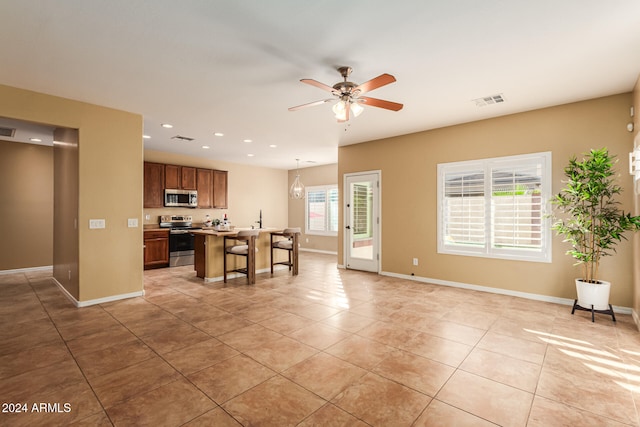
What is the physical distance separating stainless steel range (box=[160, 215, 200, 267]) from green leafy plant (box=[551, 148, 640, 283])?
6898 mm

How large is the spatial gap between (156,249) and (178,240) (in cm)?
50

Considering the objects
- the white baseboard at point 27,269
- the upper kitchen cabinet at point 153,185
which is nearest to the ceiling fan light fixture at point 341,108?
the upper kitchen cabinet at point 153,185

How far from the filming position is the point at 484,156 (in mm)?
4781

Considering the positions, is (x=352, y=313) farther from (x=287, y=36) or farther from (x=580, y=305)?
(x=287, y=36)

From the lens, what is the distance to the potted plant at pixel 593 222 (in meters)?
3.50

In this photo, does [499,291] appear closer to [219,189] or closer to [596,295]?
[596,295]

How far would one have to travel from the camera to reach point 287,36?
255cm

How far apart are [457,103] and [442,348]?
3143 millimetres

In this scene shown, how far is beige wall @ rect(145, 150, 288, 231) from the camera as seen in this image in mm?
7625

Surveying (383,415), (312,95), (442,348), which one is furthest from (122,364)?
(312,95)

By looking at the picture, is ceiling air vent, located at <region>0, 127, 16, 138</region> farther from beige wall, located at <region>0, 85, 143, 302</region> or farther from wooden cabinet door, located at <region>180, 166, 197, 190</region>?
wooden cabinet door, located at <region>180, 166, 197, 190</region>

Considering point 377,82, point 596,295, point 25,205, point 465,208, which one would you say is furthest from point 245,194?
point 596,295

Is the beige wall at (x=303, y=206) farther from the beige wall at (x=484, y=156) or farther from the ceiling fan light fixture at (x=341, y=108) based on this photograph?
the ceiling fan light fixture at (x=341, y=108)

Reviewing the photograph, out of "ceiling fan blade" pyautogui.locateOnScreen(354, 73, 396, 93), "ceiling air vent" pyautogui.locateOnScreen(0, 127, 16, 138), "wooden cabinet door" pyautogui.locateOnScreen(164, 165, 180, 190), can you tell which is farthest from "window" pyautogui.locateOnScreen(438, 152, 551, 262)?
"ceiling air vent" pyautogui.locateOnScreen(0, 127, 16, 138)
